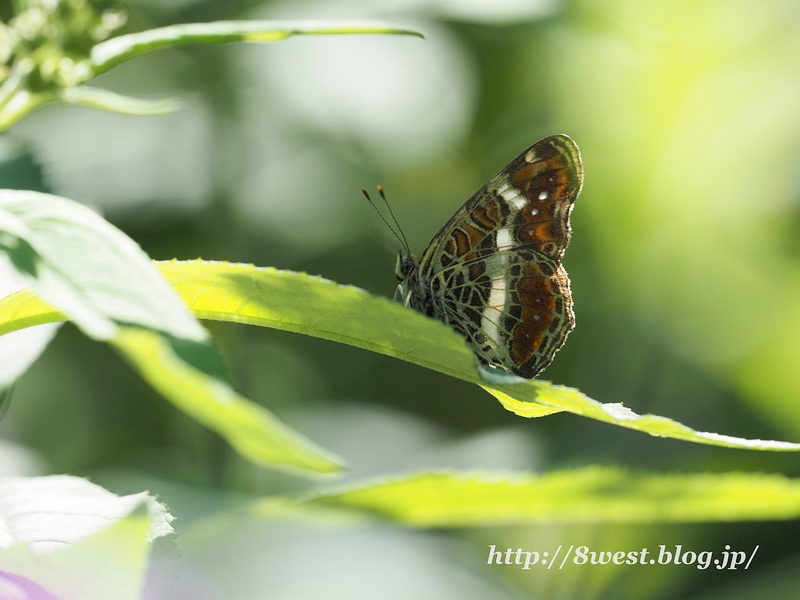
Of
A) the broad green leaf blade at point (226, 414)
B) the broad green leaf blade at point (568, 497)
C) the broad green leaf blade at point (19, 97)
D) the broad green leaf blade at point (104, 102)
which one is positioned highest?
the broad green leaf blade at point (104, 102)

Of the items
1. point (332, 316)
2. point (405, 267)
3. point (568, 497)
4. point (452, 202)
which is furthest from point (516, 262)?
point (568, 497)

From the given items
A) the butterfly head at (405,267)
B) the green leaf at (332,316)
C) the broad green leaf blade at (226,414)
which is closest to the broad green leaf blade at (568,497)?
the green leaf at (332,316)

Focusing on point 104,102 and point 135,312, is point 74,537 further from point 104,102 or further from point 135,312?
point 104,102

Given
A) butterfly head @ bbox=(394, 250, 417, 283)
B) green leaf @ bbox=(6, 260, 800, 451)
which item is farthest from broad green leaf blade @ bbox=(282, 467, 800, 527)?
butterfly head @ bbox=(394, 250, 417, 283)

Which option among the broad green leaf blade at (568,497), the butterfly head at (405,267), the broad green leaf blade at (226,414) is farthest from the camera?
the butterfly head at (405,267)

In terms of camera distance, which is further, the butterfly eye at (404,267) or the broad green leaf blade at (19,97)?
the butterfly eye at (404,267)

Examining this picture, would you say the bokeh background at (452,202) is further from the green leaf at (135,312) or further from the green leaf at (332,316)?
the green leaf at (135,312)

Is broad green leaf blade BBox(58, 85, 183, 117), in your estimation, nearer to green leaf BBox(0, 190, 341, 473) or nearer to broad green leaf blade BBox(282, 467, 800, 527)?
green leaf BBox(0, 190, 341, 473)
